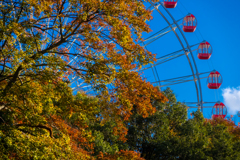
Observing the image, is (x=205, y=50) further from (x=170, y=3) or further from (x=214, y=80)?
(x=170, y=3)

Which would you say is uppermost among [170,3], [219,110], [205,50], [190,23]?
[170,3]

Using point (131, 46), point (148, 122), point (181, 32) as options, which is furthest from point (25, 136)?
point (181, 32)

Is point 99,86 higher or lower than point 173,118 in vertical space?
lower

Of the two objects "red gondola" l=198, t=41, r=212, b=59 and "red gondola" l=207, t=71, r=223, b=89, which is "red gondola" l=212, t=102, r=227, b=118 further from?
"red gondola" l=198, t=41, r=212, b=59

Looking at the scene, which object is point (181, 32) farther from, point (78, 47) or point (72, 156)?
point (72, 156)

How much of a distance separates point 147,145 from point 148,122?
1355mm

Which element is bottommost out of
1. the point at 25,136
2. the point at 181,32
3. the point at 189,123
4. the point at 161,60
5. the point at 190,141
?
the point at 25,136

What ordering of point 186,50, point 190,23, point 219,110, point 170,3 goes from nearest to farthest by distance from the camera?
point 219,110
point 190,23
point 170,3
point 186,50

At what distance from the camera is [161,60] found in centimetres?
2422

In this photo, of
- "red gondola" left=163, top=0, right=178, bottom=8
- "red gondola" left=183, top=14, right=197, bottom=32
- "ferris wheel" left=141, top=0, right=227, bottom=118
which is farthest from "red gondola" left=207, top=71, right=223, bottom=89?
"red gondola" left=163, top=0, right=178, bottom=8

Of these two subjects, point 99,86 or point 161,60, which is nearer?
point 99,86

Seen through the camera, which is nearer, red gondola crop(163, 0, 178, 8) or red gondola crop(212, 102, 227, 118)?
red gondola crop(212, 102, 227, 118)

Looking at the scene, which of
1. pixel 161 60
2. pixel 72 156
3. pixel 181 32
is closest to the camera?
pixel 72 156

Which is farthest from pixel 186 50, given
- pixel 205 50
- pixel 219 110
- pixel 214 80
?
pixel 219 110
